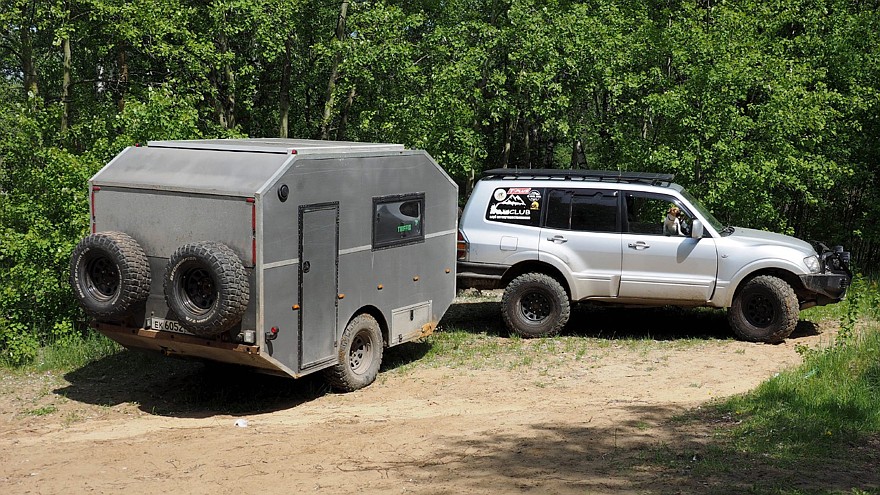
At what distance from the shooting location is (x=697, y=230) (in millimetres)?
13141

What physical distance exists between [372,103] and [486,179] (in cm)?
734

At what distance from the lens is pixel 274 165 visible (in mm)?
9773

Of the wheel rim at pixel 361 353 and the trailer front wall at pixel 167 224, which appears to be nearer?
the trailer front wall at pixel 167 224

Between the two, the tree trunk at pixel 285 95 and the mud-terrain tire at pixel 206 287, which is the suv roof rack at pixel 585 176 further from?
the tree trunk at pixel 285 95

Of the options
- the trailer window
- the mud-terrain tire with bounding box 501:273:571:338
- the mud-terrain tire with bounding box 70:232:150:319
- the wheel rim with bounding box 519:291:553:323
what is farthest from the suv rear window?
the mud-terrain tire with bounding box 70:232:150:319

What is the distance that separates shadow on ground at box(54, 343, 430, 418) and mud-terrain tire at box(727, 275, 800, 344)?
468 centimetres

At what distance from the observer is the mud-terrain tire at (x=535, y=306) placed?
1355 cm

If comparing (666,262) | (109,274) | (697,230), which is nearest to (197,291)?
(109,274)

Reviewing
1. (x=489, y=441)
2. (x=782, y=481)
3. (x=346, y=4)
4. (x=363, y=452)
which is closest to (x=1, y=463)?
(x=363, y=452)

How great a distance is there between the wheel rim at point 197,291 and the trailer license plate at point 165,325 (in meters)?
0.35

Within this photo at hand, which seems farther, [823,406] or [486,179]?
[486,179]

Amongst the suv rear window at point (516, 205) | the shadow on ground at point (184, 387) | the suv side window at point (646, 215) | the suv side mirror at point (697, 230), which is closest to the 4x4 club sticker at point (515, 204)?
the suv rear window at point (516, 205)

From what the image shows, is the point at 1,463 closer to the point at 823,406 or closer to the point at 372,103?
the point at 823,406

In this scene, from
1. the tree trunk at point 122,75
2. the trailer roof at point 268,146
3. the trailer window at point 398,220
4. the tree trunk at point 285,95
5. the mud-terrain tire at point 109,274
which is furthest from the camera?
the tree trunk at point 285,95
